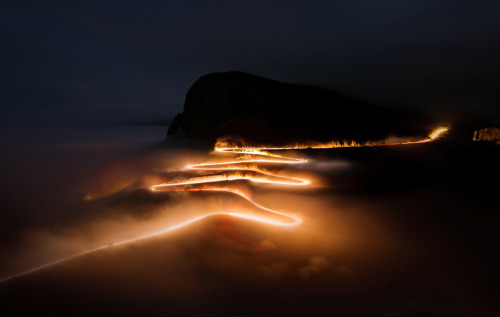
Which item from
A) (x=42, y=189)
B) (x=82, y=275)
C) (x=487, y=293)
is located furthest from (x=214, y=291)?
(x=42, y=189)

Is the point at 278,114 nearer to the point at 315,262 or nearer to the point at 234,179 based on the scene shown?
the point at 234,179

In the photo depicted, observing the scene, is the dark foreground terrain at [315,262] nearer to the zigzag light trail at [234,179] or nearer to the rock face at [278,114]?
the zigzag light trail at [234,179]

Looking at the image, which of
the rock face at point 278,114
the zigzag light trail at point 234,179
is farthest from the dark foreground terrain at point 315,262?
the rock face at point 278,114

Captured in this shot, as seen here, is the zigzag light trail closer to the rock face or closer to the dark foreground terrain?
the dark foreground terrain

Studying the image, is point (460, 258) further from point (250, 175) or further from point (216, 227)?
point (250, 175)

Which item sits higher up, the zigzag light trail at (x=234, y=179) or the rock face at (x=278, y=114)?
the rock face at (x=278, y=114)

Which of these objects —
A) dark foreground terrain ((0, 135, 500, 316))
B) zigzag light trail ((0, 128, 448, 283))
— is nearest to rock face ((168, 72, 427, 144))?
zigzag light trail ((0, 128, 448, 283))
